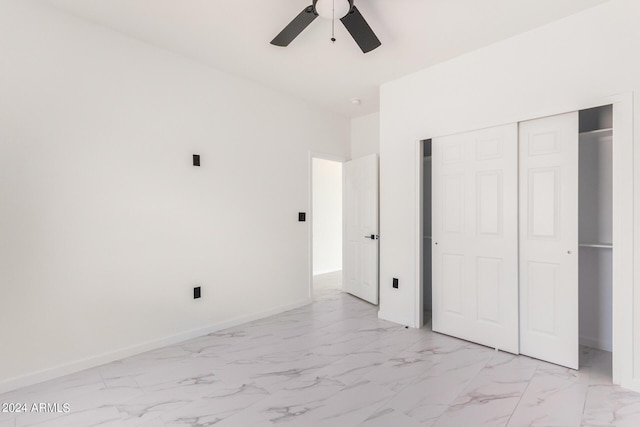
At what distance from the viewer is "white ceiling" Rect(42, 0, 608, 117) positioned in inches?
88.4

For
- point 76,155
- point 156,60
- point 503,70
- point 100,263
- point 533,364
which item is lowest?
point 533,364

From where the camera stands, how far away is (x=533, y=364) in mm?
2490

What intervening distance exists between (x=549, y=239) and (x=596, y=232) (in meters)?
0.69

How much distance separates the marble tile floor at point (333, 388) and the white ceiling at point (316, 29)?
2696 millimetres

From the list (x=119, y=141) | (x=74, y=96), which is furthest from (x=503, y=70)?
(x=74, y=96)

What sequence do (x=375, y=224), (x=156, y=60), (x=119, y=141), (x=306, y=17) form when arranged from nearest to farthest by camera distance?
(x=306, y=17) < (x=119, y=141) < (x=156, y=60) < (x=375, y=224)

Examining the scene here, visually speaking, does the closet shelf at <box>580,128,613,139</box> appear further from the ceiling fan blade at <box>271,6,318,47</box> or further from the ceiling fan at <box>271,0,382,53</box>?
the ceiling fan blade at <box>271,6,318,47</box>

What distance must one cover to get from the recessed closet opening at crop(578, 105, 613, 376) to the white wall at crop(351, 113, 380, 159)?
2311 mm

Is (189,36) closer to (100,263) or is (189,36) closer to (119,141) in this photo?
(119,141)

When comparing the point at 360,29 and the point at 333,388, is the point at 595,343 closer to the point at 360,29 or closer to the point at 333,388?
the point at 333,388

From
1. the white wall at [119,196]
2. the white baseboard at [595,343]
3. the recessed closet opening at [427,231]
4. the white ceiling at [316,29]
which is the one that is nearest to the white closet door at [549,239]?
the white baseboard at [595,343]

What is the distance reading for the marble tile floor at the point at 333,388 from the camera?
6.01 feet

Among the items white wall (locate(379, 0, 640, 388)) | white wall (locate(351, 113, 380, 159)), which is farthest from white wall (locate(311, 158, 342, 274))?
white wall (locate(379, 0, 640, 388))

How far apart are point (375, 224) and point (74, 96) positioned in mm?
3328
